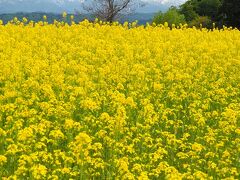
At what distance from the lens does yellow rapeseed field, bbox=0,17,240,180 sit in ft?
23.5

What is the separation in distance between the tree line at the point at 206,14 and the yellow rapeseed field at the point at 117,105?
2777 centimetres

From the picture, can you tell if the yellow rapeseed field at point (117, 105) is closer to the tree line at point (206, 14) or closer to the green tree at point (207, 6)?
the tree line at point (206, 14)

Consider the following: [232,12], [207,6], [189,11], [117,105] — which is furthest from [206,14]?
[117,105]

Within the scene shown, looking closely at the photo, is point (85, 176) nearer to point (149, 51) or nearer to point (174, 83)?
point (174, 83)

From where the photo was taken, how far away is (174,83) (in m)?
11.8

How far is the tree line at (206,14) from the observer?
47.4 metres

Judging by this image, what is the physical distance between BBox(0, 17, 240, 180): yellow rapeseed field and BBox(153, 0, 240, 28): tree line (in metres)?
27.8

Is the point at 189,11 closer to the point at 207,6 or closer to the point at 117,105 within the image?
the point at 207,6

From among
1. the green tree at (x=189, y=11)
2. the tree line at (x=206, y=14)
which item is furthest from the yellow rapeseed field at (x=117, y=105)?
the green tree at (x=189, y=11)

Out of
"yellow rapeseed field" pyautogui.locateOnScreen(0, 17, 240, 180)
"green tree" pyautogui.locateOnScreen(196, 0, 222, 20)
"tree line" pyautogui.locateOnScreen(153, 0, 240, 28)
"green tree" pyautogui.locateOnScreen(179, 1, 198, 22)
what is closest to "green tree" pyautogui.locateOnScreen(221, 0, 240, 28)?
"tree line" pyautogui.locateOnScreen(153, 0, 240, 28)

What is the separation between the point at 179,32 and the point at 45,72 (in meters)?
9.28

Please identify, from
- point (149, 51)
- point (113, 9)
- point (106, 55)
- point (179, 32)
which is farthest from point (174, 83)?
point (113, 9)

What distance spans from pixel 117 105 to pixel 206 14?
196 ft

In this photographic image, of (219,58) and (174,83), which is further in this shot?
(219,58)
